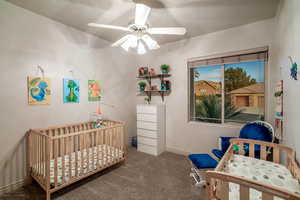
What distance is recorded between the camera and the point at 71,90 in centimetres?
250

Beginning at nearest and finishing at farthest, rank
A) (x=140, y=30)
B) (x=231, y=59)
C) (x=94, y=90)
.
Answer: (x=140, y=30)
(x=231, y=59)
(x=94, y=90)

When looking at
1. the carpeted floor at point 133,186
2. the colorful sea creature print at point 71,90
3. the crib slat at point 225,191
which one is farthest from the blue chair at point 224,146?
the colorful sea creature print at point 71,90

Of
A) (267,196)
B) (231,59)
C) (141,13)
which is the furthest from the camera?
(231,59)

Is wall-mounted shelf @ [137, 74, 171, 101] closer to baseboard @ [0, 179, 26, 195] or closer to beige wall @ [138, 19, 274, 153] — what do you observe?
beige wall @ [138, 19, 274, 153]

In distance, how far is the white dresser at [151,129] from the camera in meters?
3.03

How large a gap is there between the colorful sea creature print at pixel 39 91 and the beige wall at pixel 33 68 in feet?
0.20

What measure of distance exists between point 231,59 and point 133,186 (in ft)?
8.98

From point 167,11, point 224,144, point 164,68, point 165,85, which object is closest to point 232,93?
point 224,144

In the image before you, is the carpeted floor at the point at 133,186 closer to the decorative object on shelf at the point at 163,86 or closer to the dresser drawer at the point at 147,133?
the dresser drawer at the point at 147,133

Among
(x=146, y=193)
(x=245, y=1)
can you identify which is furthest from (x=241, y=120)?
(x=146, y=193)

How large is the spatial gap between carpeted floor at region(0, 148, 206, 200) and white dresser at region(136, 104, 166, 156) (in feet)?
1.68

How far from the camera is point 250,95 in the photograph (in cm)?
253

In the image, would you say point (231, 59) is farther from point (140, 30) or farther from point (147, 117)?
point (147, 117)

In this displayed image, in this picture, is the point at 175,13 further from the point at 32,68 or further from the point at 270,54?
the point at 32,68
